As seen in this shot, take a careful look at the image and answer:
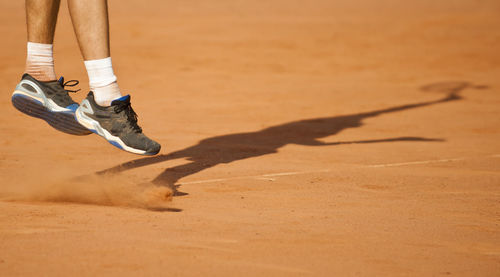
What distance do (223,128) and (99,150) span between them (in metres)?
1.53

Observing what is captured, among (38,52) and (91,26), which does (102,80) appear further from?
(38,52)

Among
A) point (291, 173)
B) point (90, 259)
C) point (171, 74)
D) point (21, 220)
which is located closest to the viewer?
point (90, 259)

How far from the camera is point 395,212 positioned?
139 inches

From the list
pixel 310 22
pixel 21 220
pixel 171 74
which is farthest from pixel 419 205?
pixel 310 22

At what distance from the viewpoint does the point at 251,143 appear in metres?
5.68

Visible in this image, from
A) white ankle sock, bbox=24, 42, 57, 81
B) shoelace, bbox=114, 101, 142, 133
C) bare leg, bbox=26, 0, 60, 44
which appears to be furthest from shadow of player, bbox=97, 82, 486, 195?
bare leg, bbox=26, 0, 60, 44

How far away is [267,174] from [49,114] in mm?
1582

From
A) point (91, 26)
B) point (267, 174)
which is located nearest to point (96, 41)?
point (91, 26)

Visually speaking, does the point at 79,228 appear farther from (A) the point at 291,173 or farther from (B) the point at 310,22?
(B) the point at 310,22

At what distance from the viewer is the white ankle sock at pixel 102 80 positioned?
3.35m

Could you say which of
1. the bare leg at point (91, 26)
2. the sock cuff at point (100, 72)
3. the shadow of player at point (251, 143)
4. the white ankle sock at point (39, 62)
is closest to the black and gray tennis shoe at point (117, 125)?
the sock cuff at point (100, 72)

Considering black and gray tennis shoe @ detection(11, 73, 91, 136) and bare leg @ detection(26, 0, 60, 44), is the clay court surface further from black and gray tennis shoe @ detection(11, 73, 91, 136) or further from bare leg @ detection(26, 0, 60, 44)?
bare leg @ detection(26, 0, 60, 44)

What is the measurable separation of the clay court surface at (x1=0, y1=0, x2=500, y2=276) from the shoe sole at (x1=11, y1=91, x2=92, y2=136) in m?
0.40

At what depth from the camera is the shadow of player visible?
4527 millimetres
